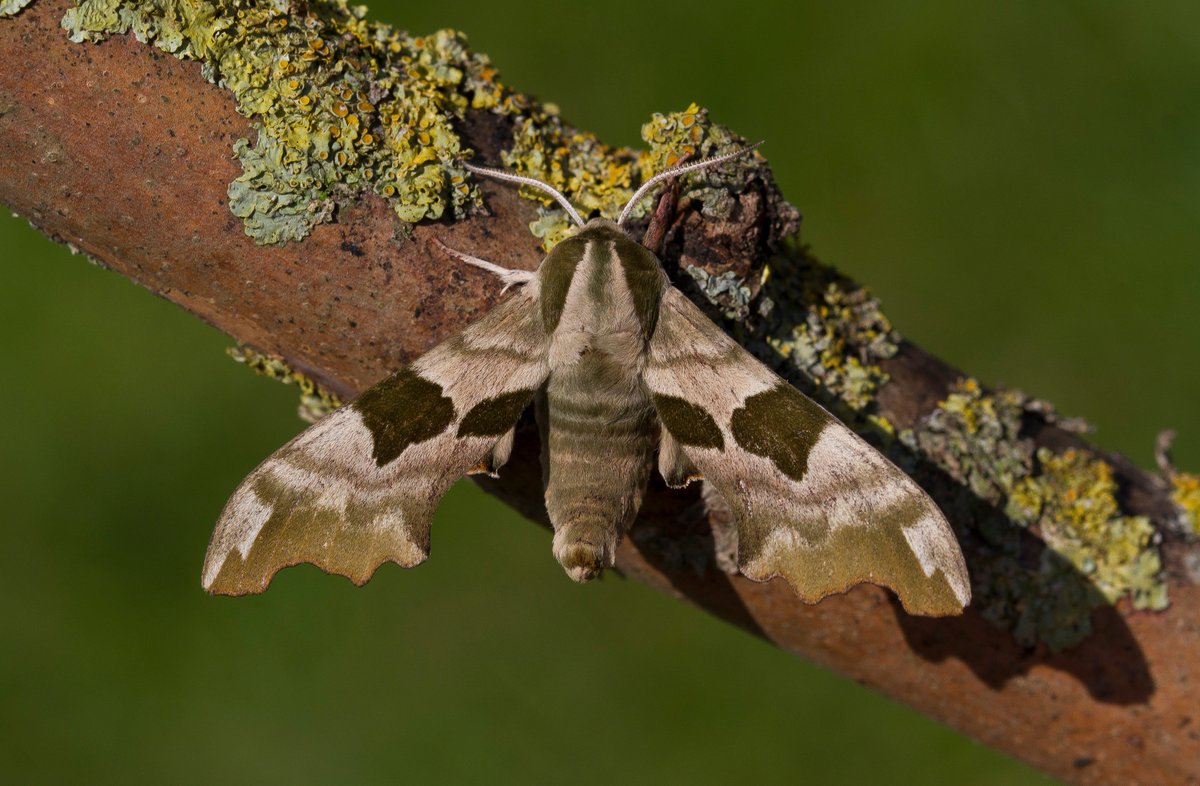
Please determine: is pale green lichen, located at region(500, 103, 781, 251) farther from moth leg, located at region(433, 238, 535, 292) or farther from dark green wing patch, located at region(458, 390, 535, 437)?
dark green wing patch, located at region(458, 390, 535, 437)

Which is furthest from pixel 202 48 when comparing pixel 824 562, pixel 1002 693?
pixel 1002 693

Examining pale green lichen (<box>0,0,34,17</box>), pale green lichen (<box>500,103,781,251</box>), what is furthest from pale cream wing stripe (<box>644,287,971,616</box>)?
A: pale green lichen (<box>0,0,34,17</box>)

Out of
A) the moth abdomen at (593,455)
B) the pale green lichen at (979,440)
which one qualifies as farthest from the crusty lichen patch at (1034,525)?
the moth abdomen at (593,455)

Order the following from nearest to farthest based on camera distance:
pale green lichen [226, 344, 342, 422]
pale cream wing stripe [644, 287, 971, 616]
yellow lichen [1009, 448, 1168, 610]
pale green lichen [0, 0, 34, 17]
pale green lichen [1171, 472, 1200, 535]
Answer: pale green lichen [0, 0, 34, 17]
pale cream wing stripe [644, 287, 971, 616]
pale green lichen [226, 344, 342, 422]
yellow lichen [1009, 448, 1168, 610]
pale green lichen [1171, 472, 1200, 535]

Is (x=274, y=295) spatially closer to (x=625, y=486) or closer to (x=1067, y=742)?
(x=625, y=486)

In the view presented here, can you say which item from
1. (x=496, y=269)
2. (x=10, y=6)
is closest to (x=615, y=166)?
(x=496, y=269)

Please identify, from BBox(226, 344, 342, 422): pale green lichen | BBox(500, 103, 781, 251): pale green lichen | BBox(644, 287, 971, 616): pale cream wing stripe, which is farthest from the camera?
BBox(226, 344, 342, 422): pale green lichen
